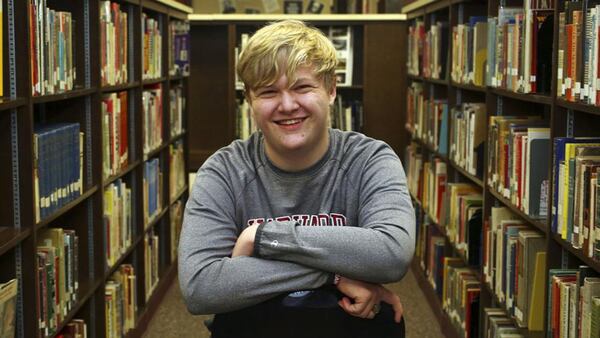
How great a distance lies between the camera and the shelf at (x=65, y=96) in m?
2.64

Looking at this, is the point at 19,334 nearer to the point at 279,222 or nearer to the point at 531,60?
the point at 279,222

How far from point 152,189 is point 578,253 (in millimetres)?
2693

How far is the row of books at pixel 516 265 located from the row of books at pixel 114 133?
1.55 meters

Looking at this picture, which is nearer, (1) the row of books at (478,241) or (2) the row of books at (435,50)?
(1) the row of books at (478,241)

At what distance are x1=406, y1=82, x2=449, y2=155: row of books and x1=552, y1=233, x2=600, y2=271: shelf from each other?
6.50 feet

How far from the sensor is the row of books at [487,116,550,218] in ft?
9.43

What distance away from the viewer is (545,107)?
343cm

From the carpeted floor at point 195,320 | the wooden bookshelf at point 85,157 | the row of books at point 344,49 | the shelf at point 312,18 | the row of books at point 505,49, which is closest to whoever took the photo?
the wooden bookshelf at point 85,157

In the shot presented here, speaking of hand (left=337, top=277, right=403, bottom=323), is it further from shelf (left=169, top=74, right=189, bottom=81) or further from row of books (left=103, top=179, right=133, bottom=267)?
shelf (left=169, top=74, right=189, bottom=81)

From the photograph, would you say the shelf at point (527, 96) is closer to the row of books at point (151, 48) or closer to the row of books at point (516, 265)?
the row of books at point (516, 265)

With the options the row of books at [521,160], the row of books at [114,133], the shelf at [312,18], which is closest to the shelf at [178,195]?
the row of books at [114,133]

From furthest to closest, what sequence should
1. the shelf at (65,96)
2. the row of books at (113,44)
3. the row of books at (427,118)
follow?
the row of books at (427,118), the row of books at (113,44), the shelf at (65,96)

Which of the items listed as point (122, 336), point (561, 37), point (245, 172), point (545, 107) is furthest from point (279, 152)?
point (122, 336)

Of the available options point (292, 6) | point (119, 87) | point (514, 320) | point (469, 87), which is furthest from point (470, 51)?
point (292, 6)
